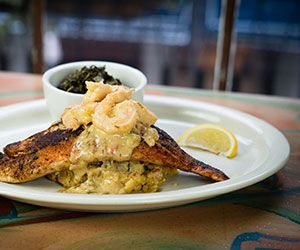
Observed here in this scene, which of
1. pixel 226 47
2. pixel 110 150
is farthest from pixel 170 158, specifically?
pixel 226 47

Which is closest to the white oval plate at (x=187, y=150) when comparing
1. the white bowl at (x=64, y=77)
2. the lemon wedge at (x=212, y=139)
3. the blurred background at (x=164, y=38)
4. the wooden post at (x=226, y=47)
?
the lemon wedge at (x=212, y=139)

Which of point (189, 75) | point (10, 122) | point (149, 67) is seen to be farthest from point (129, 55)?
point (10, 122)

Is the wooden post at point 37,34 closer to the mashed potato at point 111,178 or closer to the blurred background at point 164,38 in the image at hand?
the blurred background at point 164,38

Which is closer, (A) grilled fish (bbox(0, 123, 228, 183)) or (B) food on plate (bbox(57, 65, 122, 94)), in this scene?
(A) grilled fish (bbox(0, 123, 228, 183))

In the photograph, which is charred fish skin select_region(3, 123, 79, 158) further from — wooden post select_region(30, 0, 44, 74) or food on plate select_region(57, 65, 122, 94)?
wooden post select_region(30, 0, 44, 74)

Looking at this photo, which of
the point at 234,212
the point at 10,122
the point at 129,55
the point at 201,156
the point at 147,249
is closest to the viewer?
the point at 147,249

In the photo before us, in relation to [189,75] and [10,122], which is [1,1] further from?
[10,122]

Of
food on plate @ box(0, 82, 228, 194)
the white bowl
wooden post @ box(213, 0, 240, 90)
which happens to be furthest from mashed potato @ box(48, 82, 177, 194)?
wooden post @ box(213, 0, 240, 90)
